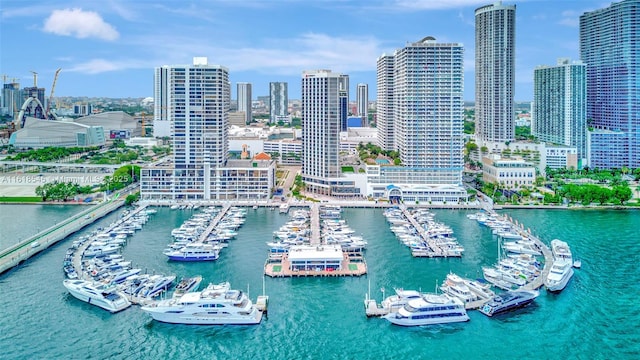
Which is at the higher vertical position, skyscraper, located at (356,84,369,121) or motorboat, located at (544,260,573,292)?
skyscraper, located at (356,84,369,121)

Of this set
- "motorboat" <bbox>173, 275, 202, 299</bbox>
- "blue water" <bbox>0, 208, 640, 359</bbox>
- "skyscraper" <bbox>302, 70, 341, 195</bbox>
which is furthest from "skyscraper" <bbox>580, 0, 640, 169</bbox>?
"motorboat" <bbox>173, 275, 202, 299</bbox>

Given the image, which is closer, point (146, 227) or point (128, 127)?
point (146, 227)

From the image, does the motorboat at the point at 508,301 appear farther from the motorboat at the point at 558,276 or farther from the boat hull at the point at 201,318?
the boat hull at the point at 201,318

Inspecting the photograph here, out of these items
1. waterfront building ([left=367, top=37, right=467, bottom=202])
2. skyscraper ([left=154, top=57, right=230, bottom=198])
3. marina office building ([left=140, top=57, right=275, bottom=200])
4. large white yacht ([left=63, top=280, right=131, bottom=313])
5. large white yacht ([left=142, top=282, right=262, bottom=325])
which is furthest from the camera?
waterfront building ([left=367, top=37, right=467, bottom=202])

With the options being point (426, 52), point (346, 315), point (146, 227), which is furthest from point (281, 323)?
point (426, 52)

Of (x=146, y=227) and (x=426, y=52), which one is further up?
(x=426, y=52)

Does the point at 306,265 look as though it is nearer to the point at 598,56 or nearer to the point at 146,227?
the point at 146,227

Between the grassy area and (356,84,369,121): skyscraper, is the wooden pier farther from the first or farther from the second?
(356,84,369,121): skyscraper
